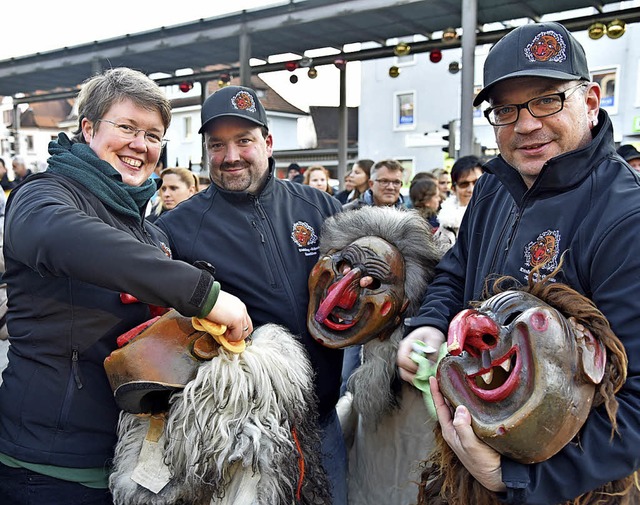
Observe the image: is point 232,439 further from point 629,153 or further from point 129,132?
point 629,153

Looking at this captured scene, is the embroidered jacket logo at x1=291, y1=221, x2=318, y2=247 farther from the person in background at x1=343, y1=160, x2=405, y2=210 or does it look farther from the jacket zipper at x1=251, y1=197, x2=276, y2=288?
the person in background at x1=343, y1=160, x2=405, y2=210

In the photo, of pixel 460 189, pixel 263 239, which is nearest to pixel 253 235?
pixel 263 239

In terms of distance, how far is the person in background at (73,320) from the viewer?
147 cm

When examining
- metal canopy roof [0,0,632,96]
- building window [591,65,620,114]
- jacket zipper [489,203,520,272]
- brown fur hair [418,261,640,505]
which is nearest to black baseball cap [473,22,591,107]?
jacket zipper [489,203,520,272]

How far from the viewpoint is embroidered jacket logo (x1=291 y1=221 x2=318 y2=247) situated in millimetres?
2297

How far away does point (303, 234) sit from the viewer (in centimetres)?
232

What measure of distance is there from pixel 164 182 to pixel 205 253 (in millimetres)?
2941

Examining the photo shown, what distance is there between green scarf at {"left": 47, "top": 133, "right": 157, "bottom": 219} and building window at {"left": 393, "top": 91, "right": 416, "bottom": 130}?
21.2 metres

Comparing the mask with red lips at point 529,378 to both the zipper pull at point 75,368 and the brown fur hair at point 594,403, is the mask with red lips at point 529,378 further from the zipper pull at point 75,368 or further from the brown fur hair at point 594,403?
the zipper pull at point 75,368

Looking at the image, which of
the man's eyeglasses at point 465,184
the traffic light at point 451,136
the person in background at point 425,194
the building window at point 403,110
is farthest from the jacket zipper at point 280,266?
the building window at point 403,110

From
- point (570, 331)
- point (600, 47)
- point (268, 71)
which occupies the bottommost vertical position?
point (570, 331)

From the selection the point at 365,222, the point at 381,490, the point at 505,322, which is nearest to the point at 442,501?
the point at 505,322

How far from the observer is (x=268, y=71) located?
10.8m

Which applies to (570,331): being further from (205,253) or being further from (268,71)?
(268,71)
